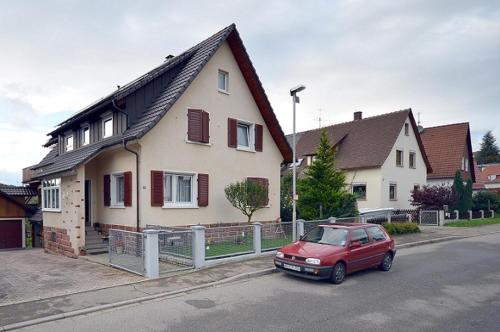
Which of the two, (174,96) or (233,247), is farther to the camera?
(174,96)

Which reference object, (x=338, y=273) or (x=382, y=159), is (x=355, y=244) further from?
(x=382, y=159)

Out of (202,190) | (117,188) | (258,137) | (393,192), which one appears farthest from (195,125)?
(393,192)

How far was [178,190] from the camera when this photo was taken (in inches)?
615

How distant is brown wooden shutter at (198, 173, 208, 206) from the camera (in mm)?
15875

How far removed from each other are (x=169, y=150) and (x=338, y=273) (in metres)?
8.25

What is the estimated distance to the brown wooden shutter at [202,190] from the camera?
1588 centimetres

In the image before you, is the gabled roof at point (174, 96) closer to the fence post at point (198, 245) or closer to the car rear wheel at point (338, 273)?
the fence post at point (198, 245)

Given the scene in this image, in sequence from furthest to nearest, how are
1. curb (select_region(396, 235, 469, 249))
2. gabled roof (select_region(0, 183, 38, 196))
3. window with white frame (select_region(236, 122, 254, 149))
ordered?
gabled roof (select_region(0, 183, 38, 196)) → window with white frame (select_region(236, 122, 254, 149)) → curb (select_region(396, 235, 469, 249))

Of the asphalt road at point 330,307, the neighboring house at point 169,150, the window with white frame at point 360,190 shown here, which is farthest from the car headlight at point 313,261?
the window with white frame at point 360,190

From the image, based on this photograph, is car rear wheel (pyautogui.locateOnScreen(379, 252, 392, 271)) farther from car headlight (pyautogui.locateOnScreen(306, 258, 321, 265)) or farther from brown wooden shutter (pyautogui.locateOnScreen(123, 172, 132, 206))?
brown wooden shutter (pyautogui.locateOnScreen(123, 172, 132, 206))

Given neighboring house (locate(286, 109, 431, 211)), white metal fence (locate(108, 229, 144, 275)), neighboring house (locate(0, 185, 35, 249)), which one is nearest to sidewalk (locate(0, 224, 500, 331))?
white metal fence (locate(108, 229, 144, 275))

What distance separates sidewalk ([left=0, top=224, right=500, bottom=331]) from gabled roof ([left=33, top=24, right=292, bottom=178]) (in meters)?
5.69

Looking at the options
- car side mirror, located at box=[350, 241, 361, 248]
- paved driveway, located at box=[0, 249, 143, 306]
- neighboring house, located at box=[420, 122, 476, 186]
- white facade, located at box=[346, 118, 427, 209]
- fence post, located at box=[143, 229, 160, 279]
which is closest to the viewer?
paved driveway, located at box=[0, 249, 143, 306]

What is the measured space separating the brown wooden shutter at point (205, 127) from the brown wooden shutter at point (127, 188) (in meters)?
3.32
